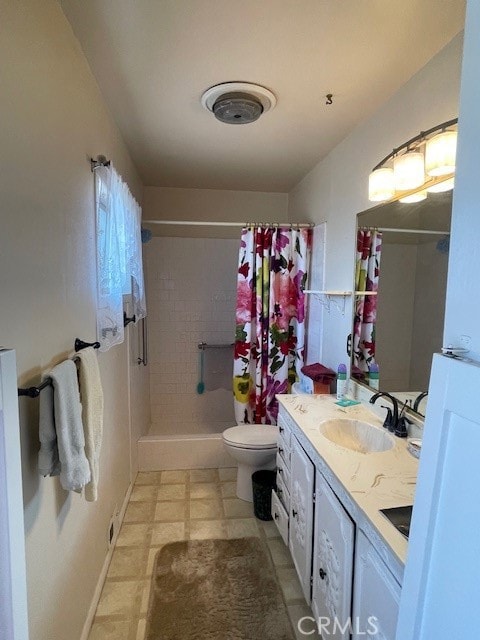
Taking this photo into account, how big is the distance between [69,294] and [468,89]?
131cm

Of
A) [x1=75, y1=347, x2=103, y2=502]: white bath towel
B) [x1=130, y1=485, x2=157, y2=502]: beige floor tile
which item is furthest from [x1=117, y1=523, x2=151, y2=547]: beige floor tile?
[x1=75, y1=347, x2=103, y2=502]: white bath towel

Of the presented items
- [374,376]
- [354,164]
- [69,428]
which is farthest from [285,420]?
[354,164]

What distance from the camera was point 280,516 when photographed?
193cm

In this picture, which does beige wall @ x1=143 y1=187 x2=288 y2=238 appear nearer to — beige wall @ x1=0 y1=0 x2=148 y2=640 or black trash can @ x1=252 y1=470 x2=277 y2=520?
beige wall @ x1=0 y1=0 x2=148 y2=640

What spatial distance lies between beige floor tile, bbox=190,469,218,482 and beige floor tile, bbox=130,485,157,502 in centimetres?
32

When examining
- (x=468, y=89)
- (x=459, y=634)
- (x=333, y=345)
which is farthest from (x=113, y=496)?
(x=468, y=89)

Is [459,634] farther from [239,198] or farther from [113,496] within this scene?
[239,198]

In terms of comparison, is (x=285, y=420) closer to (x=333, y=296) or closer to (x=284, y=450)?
(x=284, y=450)

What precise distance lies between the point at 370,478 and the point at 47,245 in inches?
53.0

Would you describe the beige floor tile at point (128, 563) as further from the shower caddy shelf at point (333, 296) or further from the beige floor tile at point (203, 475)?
the shower caddy shelf at point (333, 296)

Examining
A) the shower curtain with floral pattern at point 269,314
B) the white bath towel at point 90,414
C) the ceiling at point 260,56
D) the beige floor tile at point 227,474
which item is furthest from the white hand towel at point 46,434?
the beige floor tile at point 227,474

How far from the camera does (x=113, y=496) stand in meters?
2.00

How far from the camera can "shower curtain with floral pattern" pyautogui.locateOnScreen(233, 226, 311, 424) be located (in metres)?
2.64

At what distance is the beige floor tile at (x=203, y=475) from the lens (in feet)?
8.82
